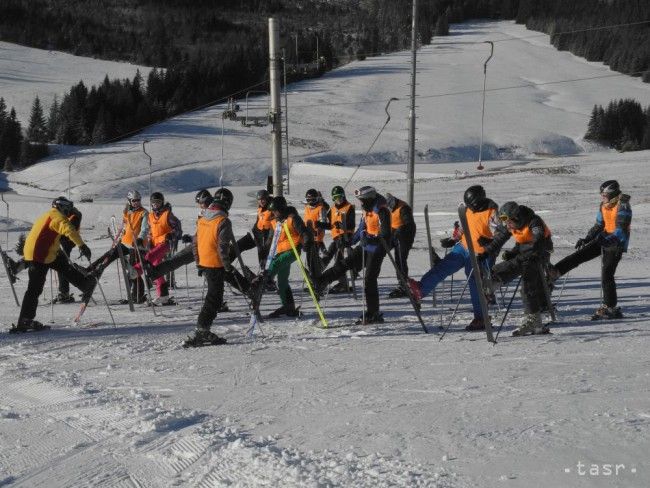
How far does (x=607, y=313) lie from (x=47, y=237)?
23.8 feet

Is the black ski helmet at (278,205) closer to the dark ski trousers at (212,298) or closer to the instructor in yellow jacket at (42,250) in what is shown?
the dark ski trousers at (212,298)

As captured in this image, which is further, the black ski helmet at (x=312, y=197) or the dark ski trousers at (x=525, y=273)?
the black ski helmet at (x=312, y=197)

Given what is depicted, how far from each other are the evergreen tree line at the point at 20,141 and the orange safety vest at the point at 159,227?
5315 cm

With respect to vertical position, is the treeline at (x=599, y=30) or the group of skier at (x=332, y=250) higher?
the treeline at (x=599, y=30)

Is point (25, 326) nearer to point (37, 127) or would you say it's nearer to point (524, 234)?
point (524, 234)

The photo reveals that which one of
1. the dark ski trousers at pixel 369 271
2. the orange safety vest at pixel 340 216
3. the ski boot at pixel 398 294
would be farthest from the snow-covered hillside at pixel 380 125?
the dark ski trousers at pixel 369 271

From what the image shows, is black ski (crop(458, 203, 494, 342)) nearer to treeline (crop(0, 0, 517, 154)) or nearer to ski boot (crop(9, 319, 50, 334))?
ski boot (crop(9, 319, 50, 334))

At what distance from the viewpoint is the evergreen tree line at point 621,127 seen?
7344 centimetres

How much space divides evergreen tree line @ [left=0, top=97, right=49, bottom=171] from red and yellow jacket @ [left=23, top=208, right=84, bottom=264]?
54.7m

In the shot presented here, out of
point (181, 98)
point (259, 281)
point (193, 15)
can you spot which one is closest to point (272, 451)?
point (259, 281)

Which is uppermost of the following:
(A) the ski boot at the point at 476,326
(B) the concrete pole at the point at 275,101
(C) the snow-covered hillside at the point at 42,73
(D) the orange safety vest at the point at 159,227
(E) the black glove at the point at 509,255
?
(C) the snow-covered hillside at the point at 42,73

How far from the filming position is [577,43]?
11500cm

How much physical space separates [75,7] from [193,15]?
21.9m

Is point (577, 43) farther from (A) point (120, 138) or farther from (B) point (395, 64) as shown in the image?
(A) point (120, 138)
